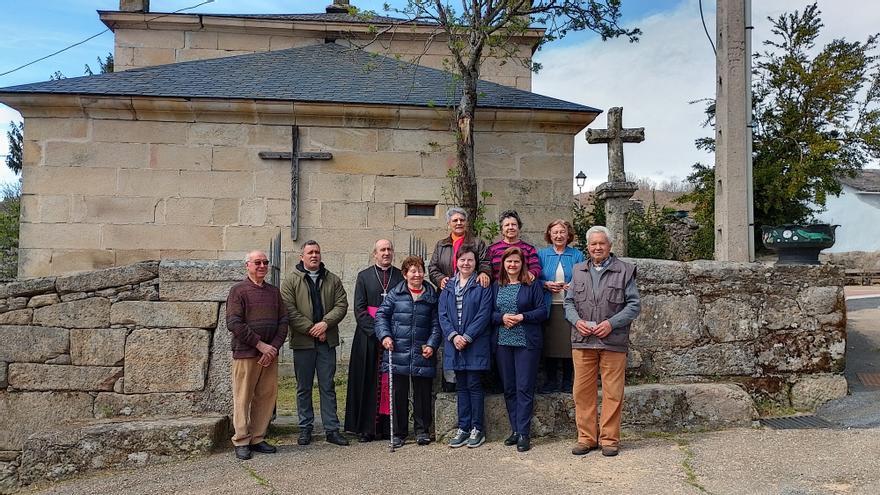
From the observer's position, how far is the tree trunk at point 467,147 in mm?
7875

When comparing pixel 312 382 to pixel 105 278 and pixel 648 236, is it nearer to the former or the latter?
pixel 105 278

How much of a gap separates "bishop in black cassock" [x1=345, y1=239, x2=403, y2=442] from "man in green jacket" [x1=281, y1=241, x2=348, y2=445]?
5.9 inches

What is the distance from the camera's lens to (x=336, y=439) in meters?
5.13

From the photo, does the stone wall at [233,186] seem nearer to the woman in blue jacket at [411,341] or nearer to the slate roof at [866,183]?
the woman in blue jacket at [411,341]

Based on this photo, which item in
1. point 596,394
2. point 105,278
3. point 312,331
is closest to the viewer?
point 596,394

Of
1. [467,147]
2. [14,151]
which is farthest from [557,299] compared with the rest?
[14,151]

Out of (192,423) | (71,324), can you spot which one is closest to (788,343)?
(192,423)

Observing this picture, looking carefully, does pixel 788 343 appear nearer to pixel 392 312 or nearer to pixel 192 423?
pixel 392 312

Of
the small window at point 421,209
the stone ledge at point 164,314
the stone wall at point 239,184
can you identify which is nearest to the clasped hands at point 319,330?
the stone ledge at point 164,314

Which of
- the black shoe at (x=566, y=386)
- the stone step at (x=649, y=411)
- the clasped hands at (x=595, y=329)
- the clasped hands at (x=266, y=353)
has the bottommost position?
the stone step at (x=649, y=411)

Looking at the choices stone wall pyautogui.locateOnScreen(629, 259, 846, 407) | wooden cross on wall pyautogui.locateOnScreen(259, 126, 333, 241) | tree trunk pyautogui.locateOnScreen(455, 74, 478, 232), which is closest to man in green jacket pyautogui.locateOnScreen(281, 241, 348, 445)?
stone wall pyautogui.locateOnScreen(629, 259, 846, 407)

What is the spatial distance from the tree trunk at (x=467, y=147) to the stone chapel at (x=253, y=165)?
459 mm

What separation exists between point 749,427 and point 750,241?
10.7 ft

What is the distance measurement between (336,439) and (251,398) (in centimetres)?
72
